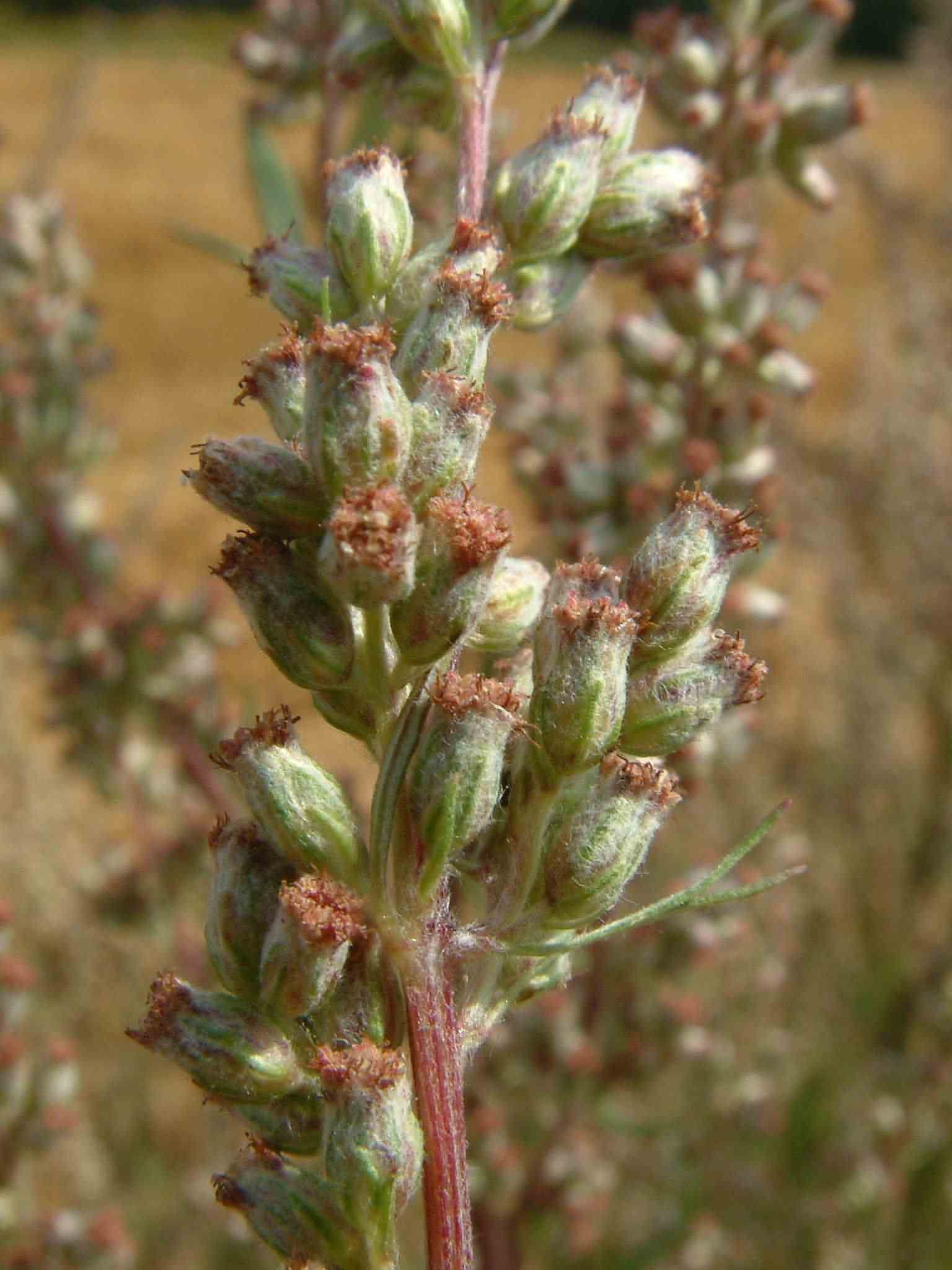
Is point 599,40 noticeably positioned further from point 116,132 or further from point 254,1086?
point 254,1086

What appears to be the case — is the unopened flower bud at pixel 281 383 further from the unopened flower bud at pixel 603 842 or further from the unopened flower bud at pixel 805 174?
the unopened flower bud at pixel 805 174

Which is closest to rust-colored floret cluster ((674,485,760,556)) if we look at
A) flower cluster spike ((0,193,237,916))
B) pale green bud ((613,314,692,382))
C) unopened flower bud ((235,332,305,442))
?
unopened flower bud ((235,332,305,442))

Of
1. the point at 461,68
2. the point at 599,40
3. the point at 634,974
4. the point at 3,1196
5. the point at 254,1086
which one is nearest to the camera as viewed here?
the point at 254,1086

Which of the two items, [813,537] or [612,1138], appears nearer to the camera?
[612,1138]

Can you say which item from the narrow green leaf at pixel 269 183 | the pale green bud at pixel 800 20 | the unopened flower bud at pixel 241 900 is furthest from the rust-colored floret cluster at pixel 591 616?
the pale green bud at pixel 800 20

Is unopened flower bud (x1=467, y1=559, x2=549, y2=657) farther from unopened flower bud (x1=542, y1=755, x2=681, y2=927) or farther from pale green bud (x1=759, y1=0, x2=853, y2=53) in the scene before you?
pale green bud (x1=759, y1=0, x2=853, y2=53)

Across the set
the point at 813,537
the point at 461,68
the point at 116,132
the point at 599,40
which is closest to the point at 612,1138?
the point at 813,537
